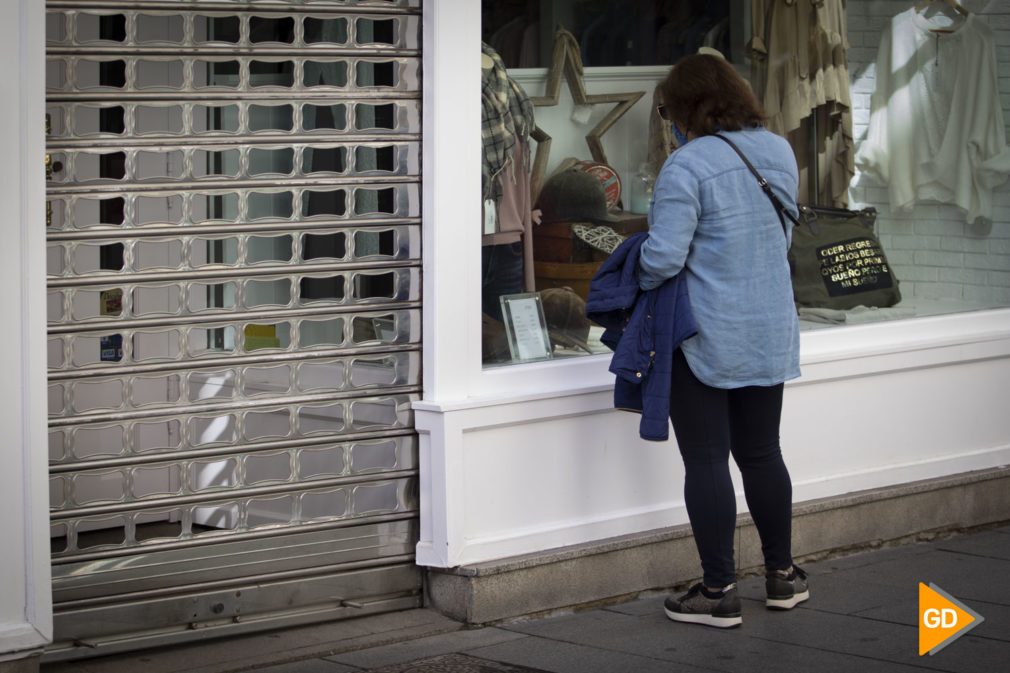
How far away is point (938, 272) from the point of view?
7.11m

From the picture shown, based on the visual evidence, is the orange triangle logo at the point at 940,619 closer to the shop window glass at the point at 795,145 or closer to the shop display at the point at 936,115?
the shop window glass at the point at 795,145

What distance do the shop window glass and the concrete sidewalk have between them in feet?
3.45

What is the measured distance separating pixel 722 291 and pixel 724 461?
0.62 meters

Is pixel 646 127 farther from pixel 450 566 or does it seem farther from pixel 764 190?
pixel 450 566

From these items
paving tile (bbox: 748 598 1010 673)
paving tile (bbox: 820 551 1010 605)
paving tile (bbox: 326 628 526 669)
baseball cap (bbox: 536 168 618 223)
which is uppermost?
baseball cap (bbox: 536 168 618 223)


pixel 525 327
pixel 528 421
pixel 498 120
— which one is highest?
pixel 498 120

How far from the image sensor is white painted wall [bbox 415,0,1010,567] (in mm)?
Result: 4895

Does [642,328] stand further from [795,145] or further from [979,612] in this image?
[795,145]

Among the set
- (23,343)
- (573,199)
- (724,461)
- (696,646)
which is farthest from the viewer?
(573,199)

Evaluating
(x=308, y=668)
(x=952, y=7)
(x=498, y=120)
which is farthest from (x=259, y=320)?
(x=952, y=7)

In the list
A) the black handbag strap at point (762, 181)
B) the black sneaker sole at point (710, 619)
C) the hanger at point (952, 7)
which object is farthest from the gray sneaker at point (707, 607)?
the hanger at point (952, 7)

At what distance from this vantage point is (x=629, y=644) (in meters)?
4.73

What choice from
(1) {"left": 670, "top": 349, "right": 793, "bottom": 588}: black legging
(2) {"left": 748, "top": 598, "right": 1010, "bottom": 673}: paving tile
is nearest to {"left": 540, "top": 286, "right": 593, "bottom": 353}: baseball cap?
(1) {"left": 670, "top": 349, "right": 793, "bottom": 588}: black legging

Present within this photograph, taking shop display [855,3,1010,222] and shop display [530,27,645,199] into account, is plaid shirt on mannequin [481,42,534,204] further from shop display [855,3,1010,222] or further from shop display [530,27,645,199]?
shop display [855,3,1010,222]
